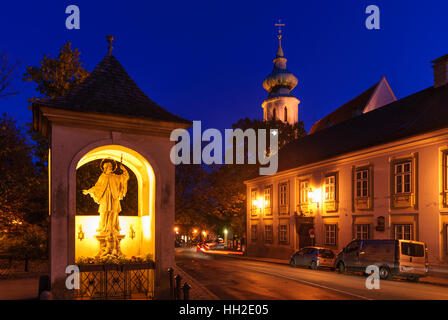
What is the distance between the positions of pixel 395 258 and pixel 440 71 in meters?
12.6

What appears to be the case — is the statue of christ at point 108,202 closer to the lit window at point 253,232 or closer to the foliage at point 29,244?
the foliage at point 29,244

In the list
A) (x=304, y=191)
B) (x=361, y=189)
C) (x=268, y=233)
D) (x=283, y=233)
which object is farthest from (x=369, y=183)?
(x=268, y=233)

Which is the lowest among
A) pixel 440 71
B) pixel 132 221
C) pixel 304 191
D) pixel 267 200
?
pixel 267 200

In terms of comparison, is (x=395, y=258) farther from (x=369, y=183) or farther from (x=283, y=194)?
(x=283, y=194)

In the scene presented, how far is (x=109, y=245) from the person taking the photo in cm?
1238

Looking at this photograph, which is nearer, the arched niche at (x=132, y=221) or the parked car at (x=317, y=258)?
the arched niche at (x=132, y=221)

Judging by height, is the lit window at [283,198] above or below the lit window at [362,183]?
below

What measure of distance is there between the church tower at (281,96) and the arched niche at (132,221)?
56.0 metres

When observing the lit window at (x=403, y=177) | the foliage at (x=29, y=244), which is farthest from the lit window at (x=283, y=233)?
the foliage at (x=29, y=244)

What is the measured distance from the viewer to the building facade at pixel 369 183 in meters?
22.0

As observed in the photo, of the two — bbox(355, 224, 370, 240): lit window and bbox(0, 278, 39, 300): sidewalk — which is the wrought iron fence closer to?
bbox(0, 278, 39, 300): sidewalk

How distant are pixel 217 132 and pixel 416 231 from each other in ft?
86.2
